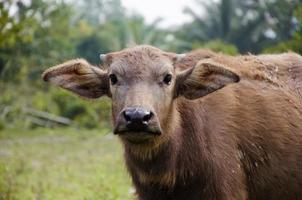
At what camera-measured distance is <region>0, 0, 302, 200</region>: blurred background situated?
9.76 meters

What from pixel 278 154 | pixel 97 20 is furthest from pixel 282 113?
pixel 97 20

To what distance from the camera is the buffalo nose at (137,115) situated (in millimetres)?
4484

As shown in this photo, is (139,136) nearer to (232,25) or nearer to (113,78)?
(113,78)

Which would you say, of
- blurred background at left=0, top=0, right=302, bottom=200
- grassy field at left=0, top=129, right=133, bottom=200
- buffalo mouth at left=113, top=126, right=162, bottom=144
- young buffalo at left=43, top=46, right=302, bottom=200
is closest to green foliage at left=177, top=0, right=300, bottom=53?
blurred background at left=0, top=0, right=302, bottom=200

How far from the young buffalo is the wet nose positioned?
44mm

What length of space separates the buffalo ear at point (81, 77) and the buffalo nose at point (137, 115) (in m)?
0.84

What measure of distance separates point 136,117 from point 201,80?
2.90ft

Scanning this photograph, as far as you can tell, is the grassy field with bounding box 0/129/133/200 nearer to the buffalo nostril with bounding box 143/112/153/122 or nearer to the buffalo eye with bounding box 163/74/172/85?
the buffalo eye with bounding box 163/74/172/85

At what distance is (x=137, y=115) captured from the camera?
14.7 feet

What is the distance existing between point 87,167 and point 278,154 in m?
8.12

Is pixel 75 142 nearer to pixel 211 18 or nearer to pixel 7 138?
pixel 7 138

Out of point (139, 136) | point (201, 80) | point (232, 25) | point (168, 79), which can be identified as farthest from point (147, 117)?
point (232, 25)

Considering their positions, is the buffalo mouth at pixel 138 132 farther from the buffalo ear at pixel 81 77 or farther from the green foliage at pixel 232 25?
the green foliage at pixel 232 25

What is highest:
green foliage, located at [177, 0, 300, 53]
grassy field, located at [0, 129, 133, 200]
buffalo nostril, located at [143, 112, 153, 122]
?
green foliage, located at [177, 0, 300, 53]
